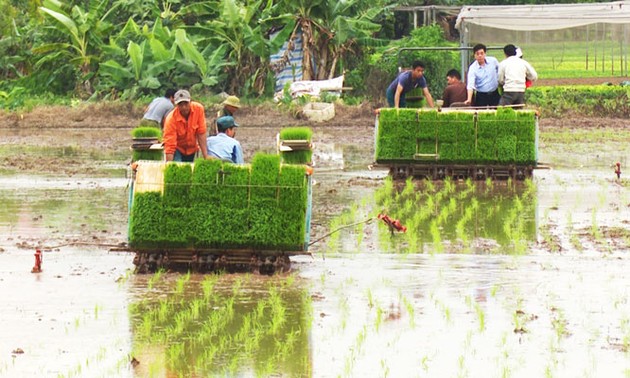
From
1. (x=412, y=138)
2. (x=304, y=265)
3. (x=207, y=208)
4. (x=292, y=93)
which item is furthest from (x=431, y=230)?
(x=292, y=93)

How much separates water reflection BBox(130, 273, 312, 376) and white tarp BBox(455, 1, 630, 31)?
19.6m

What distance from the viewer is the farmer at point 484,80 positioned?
1806 cm

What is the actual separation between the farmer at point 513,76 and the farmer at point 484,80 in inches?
5.5

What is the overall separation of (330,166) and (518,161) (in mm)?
3871

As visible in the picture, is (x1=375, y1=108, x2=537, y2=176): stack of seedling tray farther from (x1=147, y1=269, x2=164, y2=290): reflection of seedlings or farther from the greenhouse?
the greenhouse

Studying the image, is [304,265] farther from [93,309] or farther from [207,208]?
[93,309]

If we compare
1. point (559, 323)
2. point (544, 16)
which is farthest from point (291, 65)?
point (559, 323)

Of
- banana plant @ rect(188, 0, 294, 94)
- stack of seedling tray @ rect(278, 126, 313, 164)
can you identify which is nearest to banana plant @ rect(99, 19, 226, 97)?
banana plant @ rect(188, 0, 294, 94)

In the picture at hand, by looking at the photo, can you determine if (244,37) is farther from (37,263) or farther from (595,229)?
(37,263)

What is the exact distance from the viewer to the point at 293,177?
35.3 feet

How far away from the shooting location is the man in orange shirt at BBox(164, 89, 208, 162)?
11875mm

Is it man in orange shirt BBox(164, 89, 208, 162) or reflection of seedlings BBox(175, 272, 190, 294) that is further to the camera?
man in orange shirt BBox(164, 89, 208, 162)

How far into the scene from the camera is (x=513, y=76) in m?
17.9

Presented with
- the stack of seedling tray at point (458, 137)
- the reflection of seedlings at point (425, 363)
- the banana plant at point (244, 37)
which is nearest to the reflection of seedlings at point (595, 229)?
the stack of seedling tray at point (458, 137)
